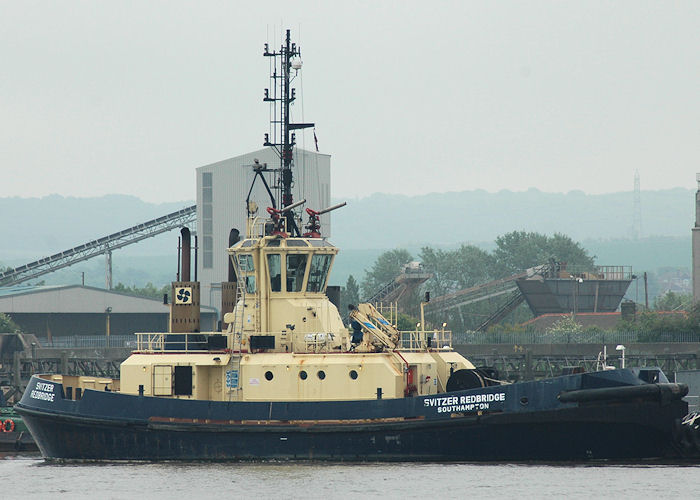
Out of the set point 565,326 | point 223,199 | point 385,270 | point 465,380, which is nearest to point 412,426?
point 465,380

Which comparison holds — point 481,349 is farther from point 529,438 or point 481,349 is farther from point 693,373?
point 529,438

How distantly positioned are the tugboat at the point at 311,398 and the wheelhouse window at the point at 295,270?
3 cm

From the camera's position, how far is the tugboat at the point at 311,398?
94.4 ft

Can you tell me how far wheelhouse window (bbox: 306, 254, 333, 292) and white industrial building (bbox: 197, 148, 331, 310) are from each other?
123 ft

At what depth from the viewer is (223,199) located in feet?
237

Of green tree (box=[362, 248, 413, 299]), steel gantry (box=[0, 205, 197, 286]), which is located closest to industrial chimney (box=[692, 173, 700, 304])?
steel gantry (box=[0, 205, 197, 286])

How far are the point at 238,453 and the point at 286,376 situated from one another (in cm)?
218

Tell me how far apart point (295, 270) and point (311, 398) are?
11.6 ft

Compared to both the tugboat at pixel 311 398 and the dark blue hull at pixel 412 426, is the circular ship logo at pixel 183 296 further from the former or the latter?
the dark blue hull at pixel 412 426

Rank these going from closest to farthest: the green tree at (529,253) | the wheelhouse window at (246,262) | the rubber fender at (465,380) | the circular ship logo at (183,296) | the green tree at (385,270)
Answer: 1. the rubber fender at (465,380)
2. the wheelhouse window at (246,262)
3. the circular ship logo at (183,296)
4. the green tree at (385,270)
5. the green tree at (529,253)

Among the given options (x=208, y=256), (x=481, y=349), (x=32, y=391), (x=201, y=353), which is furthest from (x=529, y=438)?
(x=208, y=256)

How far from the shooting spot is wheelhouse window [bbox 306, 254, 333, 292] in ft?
106

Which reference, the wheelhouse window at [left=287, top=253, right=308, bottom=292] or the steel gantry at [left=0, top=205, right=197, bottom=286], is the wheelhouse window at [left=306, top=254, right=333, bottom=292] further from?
the steel gantry at [left=0, top=205, right=197, bottom=286]

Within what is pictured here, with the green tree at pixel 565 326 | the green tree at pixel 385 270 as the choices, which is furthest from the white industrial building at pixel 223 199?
the green tree at pixel 385 270
